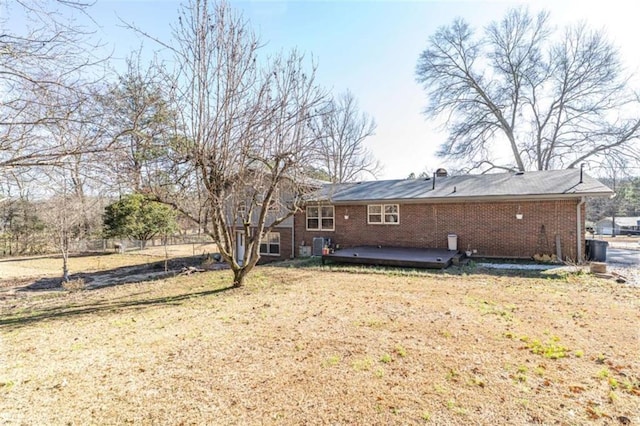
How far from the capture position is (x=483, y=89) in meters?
23.7

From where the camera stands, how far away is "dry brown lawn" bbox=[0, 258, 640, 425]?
103 inches

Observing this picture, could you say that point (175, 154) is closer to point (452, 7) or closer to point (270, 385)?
point (270, 385)

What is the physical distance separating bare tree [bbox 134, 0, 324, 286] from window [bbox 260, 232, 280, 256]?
29.9ft

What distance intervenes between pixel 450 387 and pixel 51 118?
456 centimetres

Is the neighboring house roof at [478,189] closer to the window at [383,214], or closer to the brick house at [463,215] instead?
the brick house at [463,215]

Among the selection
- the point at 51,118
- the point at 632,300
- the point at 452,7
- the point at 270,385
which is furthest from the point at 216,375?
the point at 452,7

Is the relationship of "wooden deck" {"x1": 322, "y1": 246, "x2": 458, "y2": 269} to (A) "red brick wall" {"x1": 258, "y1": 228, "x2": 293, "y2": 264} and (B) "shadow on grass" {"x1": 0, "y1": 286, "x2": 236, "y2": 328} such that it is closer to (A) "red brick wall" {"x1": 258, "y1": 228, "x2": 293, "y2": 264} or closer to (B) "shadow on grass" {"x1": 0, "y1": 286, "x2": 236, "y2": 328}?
(A) "red brick wall" {"x1": 258, "y1": 228, "x2": 293, "y2": 264}

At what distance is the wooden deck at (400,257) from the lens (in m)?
10.3

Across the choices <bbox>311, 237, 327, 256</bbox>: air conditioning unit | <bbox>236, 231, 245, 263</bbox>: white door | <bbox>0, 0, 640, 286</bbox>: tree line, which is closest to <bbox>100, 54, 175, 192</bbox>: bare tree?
<bbox>0, 0, 640, 286</bbox>: tree line

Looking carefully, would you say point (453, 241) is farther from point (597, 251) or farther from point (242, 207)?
point (242, 207)

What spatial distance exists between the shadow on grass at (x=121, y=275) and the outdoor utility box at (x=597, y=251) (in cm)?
1518

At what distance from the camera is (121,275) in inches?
548


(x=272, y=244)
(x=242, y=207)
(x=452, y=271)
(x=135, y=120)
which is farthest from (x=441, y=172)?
(x=135, y=120)

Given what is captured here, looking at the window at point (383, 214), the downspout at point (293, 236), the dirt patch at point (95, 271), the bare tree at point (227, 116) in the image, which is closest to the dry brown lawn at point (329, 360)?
the bare tree at point (227, 116)
